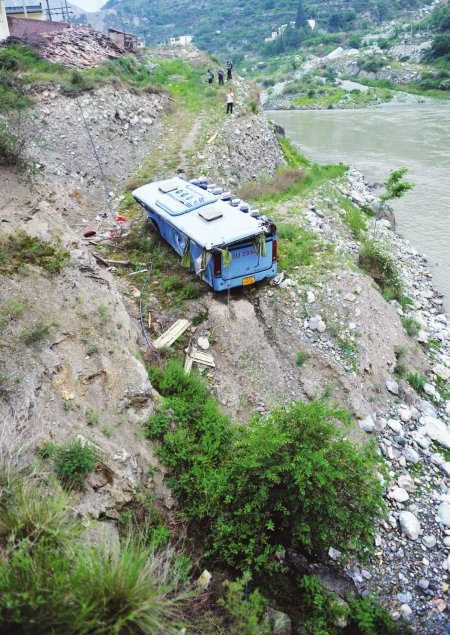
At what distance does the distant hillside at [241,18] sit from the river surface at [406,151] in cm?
9115

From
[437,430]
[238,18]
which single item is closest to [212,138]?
[437,430]

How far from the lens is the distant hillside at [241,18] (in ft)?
404

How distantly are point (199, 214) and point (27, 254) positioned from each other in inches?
137

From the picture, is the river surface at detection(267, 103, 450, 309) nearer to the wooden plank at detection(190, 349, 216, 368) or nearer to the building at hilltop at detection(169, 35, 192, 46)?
the wooden plank at detection(190, 349, 216, 368)

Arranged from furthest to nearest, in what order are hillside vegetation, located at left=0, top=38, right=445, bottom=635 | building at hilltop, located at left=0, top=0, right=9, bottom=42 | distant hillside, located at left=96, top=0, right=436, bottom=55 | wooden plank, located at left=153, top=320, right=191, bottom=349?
distant hillside, located at left=96, top=0, right=436, bottom=55, building at hilltop, located at left=0, top=0, right=9, bottom=42, wooden plank, located at left=153, top=320, right=191, bottom=349, hillside vegetation, located at left=0, top=38, right=445, bottom=635

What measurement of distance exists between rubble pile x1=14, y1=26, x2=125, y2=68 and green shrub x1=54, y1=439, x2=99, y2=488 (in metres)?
19.9

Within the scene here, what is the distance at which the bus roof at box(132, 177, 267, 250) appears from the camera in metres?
8.61

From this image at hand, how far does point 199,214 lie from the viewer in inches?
369

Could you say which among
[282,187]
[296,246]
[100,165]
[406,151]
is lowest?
[406,151]

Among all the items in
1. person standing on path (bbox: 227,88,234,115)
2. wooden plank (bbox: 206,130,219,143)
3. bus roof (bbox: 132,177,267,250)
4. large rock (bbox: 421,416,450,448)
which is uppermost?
person standing on path (bbox: 227,88,234,115)

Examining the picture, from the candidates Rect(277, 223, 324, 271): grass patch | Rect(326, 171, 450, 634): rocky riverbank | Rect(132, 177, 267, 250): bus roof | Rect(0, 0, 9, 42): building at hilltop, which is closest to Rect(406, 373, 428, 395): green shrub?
Rect(326, 171, 450, 634): rocky riverbank

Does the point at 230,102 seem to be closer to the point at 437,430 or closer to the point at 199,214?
the point at 199,214

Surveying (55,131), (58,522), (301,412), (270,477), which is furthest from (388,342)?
(55,131)

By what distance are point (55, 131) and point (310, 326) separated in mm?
11580
